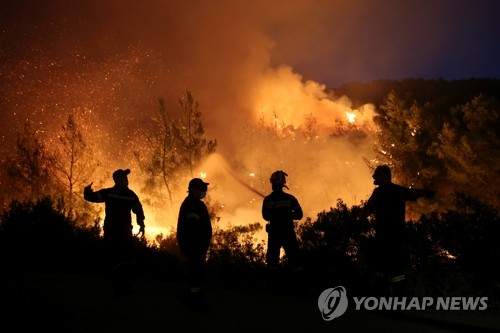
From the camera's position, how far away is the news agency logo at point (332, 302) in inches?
194

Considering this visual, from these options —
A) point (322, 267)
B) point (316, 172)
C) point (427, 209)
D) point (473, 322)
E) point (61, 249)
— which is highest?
point (316, 172)

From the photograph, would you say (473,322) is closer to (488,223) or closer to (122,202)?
(488,223)

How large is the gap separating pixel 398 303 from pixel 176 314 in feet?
8.28

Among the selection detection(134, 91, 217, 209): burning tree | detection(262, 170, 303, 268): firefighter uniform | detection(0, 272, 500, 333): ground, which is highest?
detection(134, 91, 217, 209): burning tree

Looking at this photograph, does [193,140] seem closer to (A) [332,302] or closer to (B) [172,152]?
(B) [172,152]

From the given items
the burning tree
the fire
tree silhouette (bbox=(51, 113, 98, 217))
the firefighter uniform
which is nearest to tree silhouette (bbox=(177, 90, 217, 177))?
the burning tree

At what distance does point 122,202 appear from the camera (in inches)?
223

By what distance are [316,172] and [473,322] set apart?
105 ft

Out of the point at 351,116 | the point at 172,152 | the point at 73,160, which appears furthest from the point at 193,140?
the point at 351,116

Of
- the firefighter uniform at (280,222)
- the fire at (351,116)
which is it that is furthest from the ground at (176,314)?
the fire at (351,116)

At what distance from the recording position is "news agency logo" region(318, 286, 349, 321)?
493 centimetres

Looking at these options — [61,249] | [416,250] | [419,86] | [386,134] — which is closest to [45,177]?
[61,249]

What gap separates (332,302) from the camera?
5.36 meters

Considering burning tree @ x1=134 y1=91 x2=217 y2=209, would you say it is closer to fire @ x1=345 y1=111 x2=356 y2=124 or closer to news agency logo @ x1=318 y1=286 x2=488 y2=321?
news agency logo @ x1=318 y1=286 x2=488 y2=321
